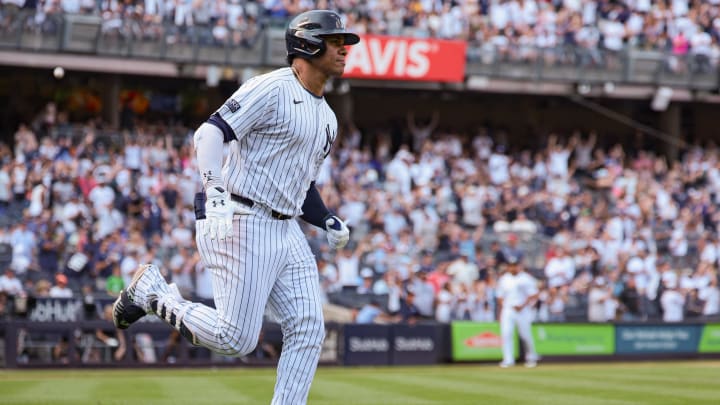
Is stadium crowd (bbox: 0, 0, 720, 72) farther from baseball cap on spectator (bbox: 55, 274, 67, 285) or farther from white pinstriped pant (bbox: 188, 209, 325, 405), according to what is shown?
white pinstriped pant (bbox: 188, 209, 325, 405)

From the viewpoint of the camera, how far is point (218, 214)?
6.21 meters

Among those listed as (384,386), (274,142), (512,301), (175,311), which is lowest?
(384,386)

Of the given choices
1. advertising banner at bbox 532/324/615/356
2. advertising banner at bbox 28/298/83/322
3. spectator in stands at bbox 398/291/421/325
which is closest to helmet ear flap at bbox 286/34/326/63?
advertising banner at bbox 28/298/83/322

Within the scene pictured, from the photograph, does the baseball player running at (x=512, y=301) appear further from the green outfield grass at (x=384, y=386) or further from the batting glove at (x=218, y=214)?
the batting glove at (x=218, y=214)

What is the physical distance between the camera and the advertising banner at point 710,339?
2264 cm

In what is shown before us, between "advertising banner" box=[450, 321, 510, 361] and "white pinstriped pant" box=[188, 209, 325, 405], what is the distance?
14.1 meters

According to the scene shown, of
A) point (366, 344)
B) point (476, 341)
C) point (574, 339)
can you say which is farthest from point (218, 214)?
point (574, 339)

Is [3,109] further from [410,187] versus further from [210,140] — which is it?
[210,140]

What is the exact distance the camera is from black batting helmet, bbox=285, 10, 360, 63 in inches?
263

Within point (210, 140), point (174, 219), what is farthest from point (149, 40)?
point (210, 140)

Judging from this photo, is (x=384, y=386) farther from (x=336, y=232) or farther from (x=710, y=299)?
(x=710, y=299)

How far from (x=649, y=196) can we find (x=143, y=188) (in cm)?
1256

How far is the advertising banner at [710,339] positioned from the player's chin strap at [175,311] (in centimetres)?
1790

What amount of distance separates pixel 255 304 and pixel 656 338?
1725 centimetres
